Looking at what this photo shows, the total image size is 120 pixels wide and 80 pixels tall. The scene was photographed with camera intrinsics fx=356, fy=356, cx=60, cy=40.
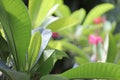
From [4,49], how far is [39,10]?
0.32m

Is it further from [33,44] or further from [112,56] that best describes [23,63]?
[112,56]

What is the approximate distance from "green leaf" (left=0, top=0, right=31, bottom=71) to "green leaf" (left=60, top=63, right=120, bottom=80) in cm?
12

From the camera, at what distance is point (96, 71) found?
79cm

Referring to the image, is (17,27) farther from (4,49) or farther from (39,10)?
(39,10)

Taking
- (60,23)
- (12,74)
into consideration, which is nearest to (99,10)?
(60,23)

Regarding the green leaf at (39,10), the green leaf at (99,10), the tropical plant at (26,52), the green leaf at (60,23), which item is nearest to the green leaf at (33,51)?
the tropical plant at (26,52)

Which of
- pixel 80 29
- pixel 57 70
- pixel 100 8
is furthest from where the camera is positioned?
pixel 80 29

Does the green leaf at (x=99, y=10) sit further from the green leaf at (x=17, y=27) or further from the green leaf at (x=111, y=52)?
the green leaf at (x=17, y=27)

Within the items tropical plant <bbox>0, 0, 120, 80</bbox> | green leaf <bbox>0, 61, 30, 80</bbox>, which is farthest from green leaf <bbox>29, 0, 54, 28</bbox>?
green leaf <bbox>0, 61, 30, 80</bbox>

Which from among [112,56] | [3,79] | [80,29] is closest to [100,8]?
[80,29]

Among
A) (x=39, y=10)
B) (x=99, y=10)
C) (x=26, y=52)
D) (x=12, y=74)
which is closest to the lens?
(x=12, y=74)

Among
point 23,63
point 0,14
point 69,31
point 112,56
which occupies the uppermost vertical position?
point 0,14

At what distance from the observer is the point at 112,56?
118cm

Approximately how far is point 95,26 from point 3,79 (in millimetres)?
1945
